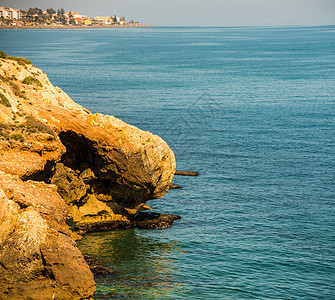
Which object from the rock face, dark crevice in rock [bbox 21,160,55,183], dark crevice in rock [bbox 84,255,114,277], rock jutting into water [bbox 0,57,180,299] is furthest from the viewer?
the rock face

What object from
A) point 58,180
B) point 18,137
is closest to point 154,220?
point 58,180

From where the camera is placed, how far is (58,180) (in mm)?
47812

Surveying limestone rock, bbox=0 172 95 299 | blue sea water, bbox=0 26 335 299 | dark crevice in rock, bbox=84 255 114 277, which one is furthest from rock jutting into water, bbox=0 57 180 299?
dark crevice in rock, bbox=84 255 114 277

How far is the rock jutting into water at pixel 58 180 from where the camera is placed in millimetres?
31766

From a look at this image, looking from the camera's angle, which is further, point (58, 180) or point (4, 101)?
point (58, 180)

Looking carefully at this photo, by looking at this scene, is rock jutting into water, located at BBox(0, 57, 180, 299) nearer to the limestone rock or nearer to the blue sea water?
the limestone rock

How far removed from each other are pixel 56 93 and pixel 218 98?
79.2m

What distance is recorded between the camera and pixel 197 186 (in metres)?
66.4

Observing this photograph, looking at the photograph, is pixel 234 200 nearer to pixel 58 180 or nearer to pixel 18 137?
pixel 58 180

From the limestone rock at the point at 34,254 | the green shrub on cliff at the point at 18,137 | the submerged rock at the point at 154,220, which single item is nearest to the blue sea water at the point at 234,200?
the submerged rock at the point at 154,220

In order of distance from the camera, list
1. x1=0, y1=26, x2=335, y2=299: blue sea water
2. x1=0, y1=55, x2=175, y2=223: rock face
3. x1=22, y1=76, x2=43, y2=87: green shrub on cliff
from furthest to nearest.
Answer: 1. x1=22, y1=76, x2=43, y2=87: green shrub on cliff
2. x1=0, y1=55, x2=175, y2=223: rock face
3. x1=0, y1=26, x2=335, y2=299: blue sea water

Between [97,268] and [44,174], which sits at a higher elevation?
[44,174]

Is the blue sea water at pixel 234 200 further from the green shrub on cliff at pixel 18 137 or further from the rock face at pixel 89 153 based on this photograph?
the green shrub on cliff at pixel 18 137

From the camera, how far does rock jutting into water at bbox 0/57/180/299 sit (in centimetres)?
3177
